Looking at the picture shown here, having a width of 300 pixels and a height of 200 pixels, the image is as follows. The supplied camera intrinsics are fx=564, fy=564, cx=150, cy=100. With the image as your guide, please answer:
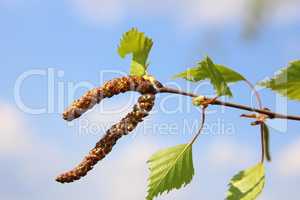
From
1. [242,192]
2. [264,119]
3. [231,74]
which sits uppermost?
[231,74]

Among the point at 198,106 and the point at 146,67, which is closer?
the point at 198,106

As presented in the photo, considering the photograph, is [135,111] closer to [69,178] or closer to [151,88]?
[151,88]

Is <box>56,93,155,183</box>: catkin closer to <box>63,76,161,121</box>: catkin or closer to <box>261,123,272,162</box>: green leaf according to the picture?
<box>63,76,161,121</box>: catkin

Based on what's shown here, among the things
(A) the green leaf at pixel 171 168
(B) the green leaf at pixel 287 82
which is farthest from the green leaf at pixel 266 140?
(A) the green leaf at pixel 171 168

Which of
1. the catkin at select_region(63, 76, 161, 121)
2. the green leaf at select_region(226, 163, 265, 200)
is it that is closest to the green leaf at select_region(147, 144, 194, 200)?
the green leaf at select_region(226, 163, 265, 200)

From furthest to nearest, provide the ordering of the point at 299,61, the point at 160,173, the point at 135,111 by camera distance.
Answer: the point at 160,173 → the point at 135,111 → the point at 299,61

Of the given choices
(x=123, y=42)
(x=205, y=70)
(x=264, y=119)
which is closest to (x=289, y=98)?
(x=264, y=119)

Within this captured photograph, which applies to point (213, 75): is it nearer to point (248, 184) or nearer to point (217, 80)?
point (217, 80)
